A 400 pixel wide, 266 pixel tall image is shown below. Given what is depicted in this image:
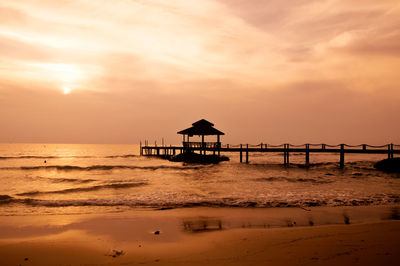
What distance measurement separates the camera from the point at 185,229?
27.9 ft

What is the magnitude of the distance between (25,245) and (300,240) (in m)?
6.06

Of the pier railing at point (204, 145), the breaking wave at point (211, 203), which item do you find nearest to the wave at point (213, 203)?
the breaking wave at point (211, 203)

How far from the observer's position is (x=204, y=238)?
24.5 ft

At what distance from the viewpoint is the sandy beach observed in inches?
233

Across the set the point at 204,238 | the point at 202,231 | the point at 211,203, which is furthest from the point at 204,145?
the point at 204,238

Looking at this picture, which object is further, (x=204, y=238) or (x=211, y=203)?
(x=211, y=203)

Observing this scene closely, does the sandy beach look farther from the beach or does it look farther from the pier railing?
the pier railing

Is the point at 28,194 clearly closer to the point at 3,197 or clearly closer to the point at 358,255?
the point at 3,197

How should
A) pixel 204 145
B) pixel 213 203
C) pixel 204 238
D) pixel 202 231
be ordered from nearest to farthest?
pixel 204 238
pixel 202 231
pixel 213 203
pixel 204 145

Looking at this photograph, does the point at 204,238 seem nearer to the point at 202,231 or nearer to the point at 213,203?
the point at 202,231

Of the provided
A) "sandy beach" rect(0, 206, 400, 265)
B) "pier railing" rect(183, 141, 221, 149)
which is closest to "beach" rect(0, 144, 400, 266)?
"sandy beach" rect(0, 206, 400, 265)

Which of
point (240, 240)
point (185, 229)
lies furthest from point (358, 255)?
point (185, 229)

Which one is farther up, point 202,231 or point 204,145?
point 204,145

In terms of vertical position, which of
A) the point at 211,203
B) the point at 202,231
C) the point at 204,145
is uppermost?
the point at 204,145
